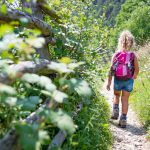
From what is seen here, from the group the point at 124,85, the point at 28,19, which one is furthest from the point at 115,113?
the point at 28,19

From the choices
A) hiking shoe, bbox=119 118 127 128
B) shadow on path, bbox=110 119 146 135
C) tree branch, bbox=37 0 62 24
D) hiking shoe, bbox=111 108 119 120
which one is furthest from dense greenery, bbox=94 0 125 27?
tree branch, bbox=37 0 62 24

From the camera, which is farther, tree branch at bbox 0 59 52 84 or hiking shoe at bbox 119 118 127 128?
hiking shoe at bbox 119 118 127 128

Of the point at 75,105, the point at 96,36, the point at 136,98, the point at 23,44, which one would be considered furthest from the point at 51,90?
the point at 136,98

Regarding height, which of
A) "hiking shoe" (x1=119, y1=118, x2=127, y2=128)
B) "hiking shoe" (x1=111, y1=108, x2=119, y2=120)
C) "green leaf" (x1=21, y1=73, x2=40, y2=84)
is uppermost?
"green leaf" (x1=21, y1=73, x2=40, y2=84)

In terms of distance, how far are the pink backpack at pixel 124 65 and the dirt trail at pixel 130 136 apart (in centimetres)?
100

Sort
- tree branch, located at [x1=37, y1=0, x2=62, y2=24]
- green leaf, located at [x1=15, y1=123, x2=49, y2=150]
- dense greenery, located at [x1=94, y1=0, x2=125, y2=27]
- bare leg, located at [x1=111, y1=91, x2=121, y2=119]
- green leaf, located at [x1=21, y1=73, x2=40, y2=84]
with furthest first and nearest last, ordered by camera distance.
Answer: dense greenery, located at [x1=94, y1=0, x2=125, y2=27] → bare leg, located at [x1=111, y1=91, x2=121, y2=119] → tree branch, located at [x1=37, y1=0, x2=62, y2=24] → green leaf, located at [x1=21, y1=73, x2=40, y2=84] → green leaf, located at [x1=15, y1=123, x2=49, y2=150]

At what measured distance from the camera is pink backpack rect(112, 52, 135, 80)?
672cm

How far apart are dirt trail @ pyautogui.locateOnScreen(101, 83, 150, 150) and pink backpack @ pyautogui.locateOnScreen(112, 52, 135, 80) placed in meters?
1.00

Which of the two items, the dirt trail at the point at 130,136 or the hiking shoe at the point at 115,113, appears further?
the hiking shoe at the point at 115,113

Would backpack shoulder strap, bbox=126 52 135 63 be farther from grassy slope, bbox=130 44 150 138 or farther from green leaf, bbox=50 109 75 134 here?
green leaf, bbox=50 109 75 134

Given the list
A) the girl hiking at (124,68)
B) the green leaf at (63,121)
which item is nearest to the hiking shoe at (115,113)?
the girl hiking at (124,68)

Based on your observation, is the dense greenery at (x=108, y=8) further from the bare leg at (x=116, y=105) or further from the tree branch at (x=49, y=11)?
the tree branch at (x=49, y=11)

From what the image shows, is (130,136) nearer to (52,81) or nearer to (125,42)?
(125,42)

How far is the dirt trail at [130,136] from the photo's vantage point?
6.02 meters
